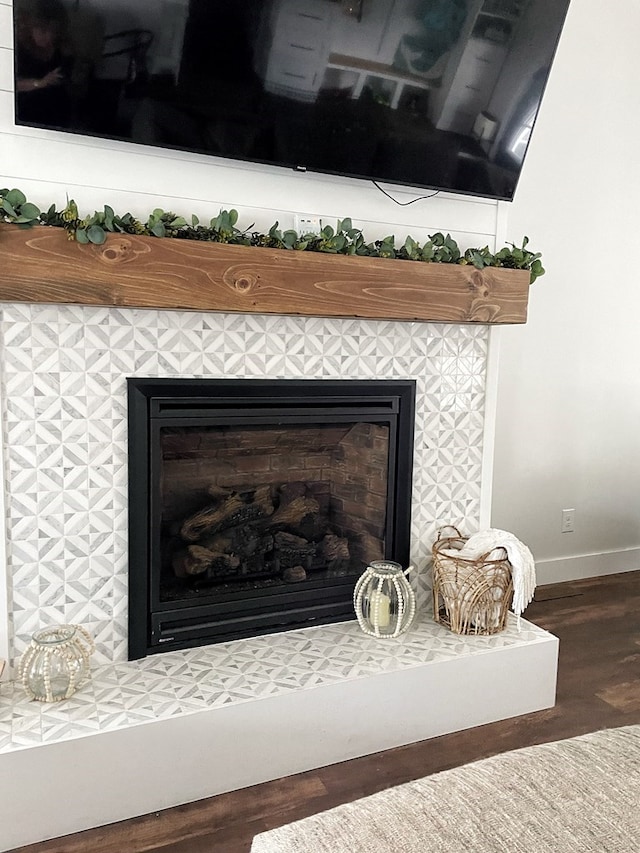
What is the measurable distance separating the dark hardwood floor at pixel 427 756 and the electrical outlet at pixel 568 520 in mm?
402

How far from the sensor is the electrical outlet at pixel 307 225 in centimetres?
209

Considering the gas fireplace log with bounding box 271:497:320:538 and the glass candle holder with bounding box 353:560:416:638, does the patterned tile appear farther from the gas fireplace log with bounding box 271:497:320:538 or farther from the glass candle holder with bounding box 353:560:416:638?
the gas fireplace log with bounding box 271:497:320:538

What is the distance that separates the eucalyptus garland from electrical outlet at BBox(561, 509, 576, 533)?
1361mm

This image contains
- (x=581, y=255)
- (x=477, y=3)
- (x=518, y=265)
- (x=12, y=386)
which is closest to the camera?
(x=12, y=386)

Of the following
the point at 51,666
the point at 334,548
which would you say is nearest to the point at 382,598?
the point at 334,548

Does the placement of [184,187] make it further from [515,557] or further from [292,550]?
[515,557]

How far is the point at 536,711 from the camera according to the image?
7.30 ft

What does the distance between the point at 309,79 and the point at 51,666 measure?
Answer: 1660mm

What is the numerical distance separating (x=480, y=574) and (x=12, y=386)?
1443 mm

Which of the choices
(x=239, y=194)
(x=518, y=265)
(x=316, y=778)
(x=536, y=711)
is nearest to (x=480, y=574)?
(x=536, y=711)

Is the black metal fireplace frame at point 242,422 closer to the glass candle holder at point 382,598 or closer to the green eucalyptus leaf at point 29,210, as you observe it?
the glass candle holder at point 382,598

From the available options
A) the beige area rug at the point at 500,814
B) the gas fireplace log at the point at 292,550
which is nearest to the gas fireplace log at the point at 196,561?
the gas fireplace log at the point at 292,550

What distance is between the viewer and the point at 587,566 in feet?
11.2

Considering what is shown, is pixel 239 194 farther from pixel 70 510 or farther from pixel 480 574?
pixel 480 574
